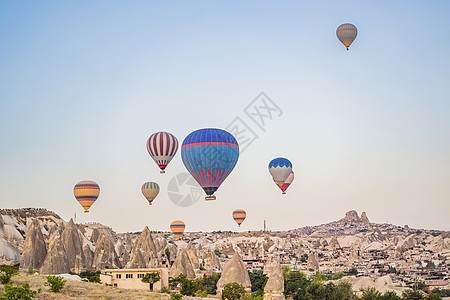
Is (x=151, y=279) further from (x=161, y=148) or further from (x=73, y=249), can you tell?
(x=73, y=249)

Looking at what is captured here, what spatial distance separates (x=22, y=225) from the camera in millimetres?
80750

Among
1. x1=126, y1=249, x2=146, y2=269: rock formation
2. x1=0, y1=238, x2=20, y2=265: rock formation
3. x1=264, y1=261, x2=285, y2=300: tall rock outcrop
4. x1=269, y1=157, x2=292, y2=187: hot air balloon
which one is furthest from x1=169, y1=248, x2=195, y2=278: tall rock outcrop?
x1=264, y1=261, x2=285, y2=300: tall rock outcrop

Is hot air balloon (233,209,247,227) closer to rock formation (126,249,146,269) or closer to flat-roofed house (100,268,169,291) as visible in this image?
rock formation (126,249,146,269)

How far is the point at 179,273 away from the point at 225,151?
2063 cm

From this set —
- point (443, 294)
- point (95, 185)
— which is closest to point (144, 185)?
point (95, 185)

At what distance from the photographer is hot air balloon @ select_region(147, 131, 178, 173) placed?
→ 55.8 m

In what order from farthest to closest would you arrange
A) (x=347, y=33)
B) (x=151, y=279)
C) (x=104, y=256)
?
1. (x=104, y=256)
2. (x=347, y=33)
3. (x=151, y=279)

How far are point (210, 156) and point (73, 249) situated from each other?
25.8m

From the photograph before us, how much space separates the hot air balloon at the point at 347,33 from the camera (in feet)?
175

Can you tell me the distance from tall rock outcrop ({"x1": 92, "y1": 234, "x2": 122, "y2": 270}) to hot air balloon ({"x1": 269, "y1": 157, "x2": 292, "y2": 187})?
73.6 ft

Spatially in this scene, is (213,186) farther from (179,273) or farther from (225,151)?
(179,273)

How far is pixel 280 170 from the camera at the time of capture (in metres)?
66.6

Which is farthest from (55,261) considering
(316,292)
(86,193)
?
(316,292)

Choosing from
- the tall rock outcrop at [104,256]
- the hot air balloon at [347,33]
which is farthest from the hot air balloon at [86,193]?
the hot air balloon at [347,33]
